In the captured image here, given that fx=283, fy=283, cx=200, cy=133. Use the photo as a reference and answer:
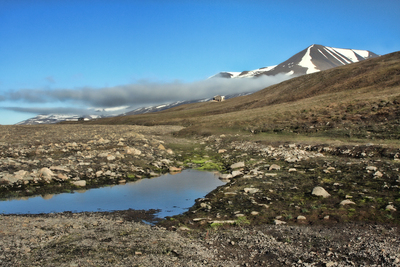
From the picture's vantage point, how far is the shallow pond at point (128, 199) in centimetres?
1162

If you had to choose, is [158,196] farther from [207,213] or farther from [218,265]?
[218,265]

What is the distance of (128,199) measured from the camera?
13102 mm

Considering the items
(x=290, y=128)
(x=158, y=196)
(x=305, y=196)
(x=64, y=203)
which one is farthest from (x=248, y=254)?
(x=290, y=128)

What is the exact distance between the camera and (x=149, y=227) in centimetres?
931

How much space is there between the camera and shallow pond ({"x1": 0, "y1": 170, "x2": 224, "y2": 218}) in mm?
11617

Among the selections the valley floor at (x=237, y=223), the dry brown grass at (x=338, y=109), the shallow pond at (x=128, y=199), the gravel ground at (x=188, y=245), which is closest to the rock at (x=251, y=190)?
the valley floor at (x=237, y=223)

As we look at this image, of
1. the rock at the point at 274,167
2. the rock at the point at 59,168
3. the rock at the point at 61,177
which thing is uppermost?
the rock at the point at 59,168

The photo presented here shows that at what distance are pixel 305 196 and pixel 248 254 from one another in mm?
5685

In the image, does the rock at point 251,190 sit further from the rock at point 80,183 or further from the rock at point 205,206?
the rock at point 80,183

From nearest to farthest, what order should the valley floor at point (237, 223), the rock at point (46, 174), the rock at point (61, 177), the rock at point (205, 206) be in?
the valley floor at point (237, 223)
the rock at point (205, 206)
the rock at point (46, 174)
the rock at point (61, 177)

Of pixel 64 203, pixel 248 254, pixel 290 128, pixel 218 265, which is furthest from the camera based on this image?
pixel 290 128

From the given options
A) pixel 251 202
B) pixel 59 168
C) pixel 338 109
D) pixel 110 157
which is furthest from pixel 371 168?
pixel 338 109

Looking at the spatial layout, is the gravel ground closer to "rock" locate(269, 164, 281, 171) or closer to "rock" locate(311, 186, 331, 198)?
"rock" locate(311, 186, 331, 198)

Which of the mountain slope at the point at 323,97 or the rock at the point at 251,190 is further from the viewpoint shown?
the mountain slope at the point at 323,97
